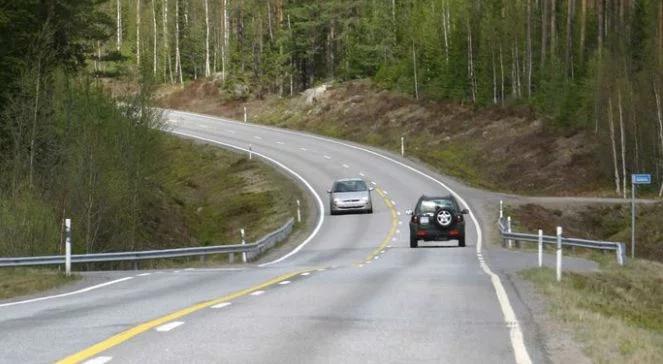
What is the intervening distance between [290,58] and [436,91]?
20.1 metres

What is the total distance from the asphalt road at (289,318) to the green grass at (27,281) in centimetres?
129

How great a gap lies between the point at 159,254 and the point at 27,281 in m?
7.23

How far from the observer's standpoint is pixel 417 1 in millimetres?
97125

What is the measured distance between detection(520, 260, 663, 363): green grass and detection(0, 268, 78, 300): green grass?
29.5 feet

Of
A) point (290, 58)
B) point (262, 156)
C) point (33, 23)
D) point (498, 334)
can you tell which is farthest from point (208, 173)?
point (498, 334)

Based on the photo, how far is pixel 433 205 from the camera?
113 feet

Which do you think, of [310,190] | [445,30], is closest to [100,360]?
[310,190]

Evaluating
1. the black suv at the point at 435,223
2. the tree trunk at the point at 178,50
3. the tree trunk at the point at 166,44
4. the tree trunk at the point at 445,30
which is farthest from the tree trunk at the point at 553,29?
the tree trunk at the point at 166,44

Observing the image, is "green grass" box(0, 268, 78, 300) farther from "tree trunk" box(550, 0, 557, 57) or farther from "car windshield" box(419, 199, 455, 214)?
"tree trunk" box(550, 0, 557, 57)

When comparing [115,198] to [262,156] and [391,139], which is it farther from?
[391,139]

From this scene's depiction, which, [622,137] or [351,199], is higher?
[622,137]

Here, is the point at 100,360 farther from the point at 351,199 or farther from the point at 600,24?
the point at 600,24

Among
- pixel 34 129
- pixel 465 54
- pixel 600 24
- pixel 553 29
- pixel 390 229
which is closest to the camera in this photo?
pixel 34 129

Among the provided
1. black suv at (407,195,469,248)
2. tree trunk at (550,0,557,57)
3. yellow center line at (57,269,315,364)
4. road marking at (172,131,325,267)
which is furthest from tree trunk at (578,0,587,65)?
yellow center line at (57,269,315,364)
